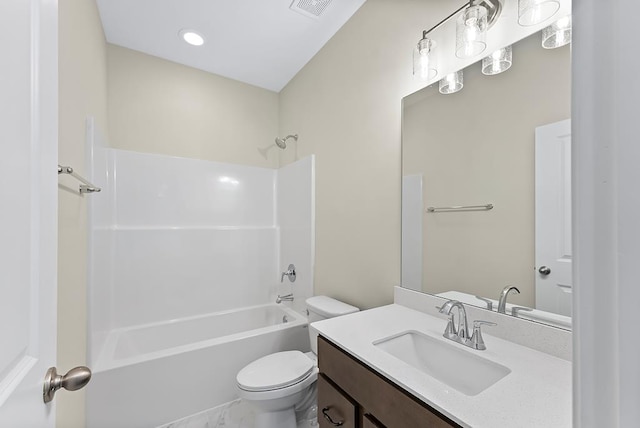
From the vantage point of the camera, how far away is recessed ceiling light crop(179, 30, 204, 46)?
6.67 feet

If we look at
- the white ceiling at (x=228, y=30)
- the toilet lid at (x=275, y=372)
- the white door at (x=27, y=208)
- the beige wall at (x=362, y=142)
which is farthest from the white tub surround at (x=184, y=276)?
the white door at (x=27, y=208)

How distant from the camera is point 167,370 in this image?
1.69 m

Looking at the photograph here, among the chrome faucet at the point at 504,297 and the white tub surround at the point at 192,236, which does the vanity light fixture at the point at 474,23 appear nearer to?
the chrome faucet at the point at 504,297

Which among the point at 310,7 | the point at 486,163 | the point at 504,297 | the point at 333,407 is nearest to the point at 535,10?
the point at 486,163

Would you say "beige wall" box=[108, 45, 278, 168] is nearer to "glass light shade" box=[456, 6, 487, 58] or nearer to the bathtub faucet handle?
the bathtub faucet handle

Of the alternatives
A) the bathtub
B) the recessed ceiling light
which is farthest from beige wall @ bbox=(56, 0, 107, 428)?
the recessed ceiling light

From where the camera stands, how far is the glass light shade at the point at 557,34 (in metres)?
0.92

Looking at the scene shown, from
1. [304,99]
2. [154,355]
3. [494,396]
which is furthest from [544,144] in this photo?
[154,355]

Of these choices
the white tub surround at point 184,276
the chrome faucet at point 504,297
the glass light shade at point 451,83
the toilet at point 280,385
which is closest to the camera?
the chrome faucet at point 504,297

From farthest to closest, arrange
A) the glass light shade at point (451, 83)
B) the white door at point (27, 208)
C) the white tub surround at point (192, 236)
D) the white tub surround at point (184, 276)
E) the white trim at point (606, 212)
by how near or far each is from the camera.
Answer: the white tub surround at point (192, 236), the white tub surround at point (184, 276), the glass light shade at point (451, 83), the white door at point (27, 208), the white trim at point (606, 212)

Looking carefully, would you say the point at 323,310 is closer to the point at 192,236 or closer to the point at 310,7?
the point at 192,236

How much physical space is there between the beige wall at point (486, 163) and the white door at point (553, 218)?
2 centimetres

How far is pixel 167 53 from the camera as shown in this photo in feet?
7.54

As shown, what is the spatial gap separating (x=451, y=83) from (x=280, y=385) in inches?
66.7
